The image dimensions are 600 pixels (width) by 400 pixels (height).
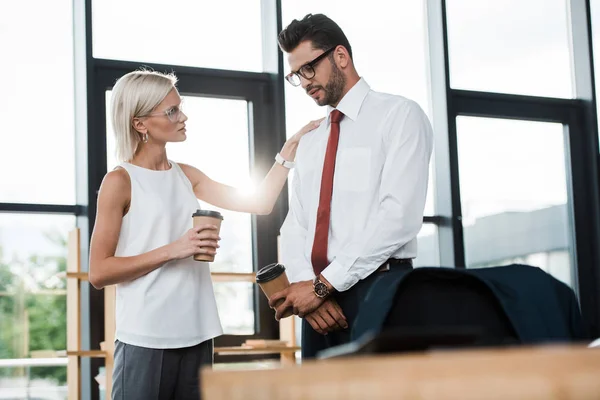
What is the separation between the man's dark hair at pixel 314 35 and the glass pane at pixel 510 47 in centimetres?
237

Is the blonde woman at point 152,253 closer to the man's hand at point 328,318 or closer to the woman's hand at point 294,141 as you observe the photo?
the man's hand at point 328,318

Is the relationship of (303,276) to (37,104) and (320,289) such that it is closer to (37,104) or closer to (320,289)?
(320,289)

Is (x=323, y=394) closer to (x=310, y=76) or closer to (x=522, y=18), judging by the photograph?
(x=310, y=76)

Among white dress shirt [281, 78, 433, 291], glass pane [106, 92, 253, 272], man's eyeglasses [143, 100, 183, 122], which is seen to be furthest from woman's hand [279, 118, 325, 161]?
glass pane [106, 92, 253, 272]

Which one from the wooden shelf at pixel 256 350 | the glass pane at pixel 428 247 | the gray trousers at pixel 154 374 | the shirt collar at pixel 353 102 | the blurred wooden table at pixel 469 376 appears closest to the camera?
the blurred wooden table at pixel 469 376

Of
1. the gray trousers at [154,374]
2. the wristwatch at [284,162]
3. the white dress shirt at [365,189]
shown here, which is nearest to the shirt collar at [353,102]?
the white dress shirt at [365,189]

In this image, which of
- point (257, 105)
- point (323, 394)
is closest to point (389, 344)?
point (323, 394)

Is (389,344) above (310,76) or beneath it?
beneath

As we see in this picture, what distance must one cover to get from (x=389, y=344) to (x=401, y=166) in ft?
Answer: 4.97

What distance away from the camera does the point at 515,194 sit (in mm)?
4660

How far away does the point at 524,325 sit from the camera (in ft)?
4.52

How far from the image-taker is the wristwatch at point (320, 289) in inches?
82.7

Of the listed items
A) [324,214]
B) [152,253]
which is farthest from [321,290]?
[152,253]

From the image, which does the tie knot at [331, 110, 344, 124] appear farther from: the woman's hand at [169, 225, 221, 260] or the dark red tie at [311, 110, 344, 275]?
the woman's hand at [169, 225, 221, 260]
